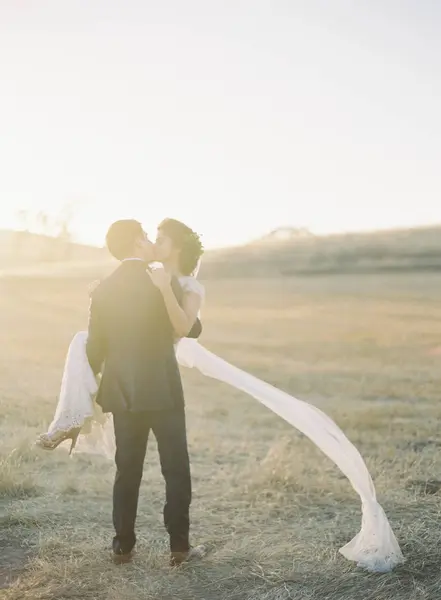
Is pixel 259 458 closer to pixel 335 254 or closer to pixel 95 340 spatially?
pixel 335 254

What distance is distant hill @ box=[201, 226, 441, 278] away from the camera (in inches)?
220

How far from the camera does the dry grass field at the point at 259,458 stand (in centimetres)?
293

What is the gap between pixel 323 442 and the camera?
3.25 metres

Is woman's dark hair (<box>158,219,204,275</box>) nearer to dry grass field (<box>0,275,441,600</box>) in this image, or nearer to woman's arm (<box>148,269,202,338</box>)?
woman's arm (<box>148,269,202,338</box>)

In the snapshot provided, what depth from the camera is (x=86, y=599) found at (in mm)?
2746

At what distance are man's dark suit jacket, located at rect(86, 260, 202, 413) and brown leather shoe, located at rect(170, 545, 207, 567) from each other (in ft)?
2.08

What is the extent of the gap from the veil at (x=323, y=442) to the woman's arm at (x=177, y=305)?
1.03 feet

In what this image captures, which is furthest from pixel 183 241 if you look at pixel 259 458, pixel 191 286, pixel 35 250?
pixel 35 250

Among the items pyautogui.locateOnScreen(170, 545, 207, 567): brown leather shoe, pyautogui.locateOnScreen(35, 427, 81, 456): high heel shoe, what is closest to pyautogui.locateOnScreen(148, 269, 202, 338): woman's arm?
pyautogui.locateOnScreen(35, 427, 81, 456): high heel shoe

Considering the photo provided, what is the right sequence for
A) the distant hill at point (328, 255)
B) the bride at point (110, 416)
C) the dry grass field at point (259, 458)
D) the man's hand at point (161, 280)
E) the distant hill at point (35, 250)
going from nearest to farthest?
the man's hand at point (161, 280) < the bride at point (110, 416) < the dry grass field at point (259, 458) < the distant hill at point (328, 255) < the distant hill at point (35, 250)

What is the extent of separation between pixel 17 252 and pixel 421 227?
10.6 ft

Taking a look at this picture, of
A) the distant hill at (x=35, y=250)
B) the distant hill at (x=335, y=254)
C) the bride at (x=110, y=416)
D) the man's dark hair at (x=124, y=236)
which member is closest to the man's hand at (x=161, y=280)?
the bride at (x=110, y=416)

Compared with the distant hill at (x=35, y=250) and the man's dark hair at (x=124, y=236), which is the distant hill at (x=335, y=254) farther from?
the man's dark hair at (x=124, y=236)

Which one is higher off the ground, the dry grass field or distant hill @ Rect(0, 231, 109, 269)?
distant hill @ Rect(0, 231, 109, 269)
